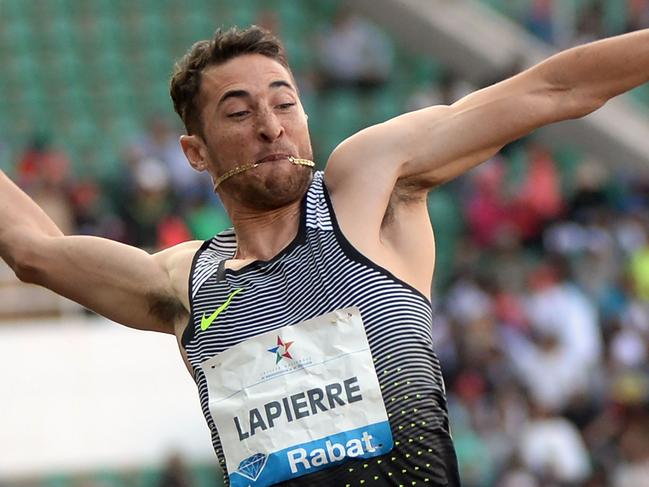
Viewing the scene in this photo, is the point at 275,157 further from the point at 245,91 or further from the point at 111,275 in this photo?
the point at 111,275

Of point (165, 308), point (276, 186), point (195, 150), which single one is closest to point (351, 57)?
point (195, 150)

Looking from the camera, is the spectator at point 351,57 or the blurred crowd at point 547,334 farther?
the spectator at point 351,57

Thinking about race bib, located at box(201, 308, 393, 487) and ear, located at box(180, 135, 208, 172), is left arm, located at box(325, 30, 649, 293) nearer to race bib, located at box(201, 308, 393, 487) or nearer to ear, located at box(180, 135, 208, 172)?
race bib, located at box(201, 308, 393, 487)

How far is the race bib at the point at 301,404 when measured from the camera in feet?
12.7

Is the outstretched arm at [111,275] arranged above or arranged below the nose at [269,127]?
below

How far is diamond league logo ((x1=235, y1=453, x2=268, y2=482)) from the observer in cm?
393

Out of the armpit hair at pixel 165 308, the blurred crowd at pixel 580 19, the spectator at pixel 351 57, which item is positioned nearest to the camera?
the armpit hair at pixel 165 308

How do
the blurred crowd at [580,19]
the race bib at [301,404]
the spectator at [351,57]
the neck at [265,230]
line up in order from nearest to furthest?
the race bib at [301,404] → the neck at [265,230] → the blurred crowd at [580,19] → the spectator at [351,57]

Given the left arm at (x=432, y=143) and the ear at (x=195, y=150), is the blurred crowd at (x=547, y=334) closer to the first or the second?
the ear at (x=195, y=150)

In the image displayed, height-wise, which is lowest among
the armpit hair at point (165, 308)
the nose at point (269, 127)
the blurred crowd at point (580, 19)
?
the armpit hair at point (165, 308)

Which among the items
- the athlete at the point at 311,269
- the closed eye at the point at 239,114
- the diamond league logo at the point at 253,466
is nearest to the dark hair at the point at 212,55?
the athlete at the point at 311,269

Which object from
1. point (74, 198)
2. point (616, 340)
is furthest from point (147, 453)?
point (616, 340)

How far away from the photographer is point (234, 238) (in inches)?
175

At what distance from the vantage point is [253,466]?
3.94 meters
